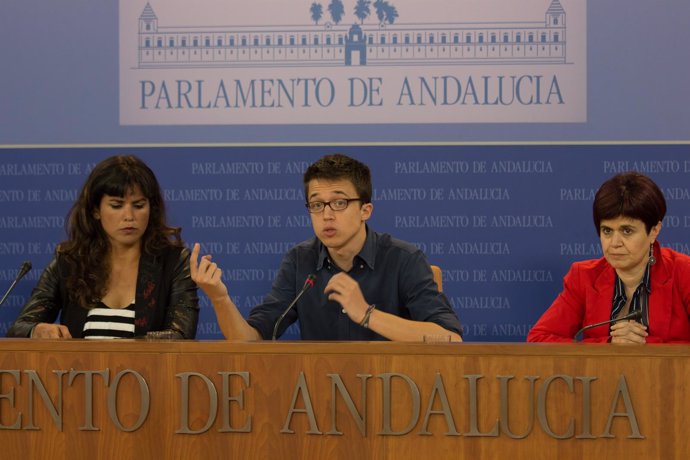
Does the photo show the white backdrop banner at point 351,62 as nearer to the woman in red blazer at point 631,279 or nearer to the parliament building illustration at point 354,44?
the parliament building illustration at point 354,44

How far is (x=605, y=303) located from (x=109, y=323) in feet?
5.24

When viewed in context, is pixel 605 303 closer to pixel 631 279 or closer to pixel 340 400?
pixel 631 279

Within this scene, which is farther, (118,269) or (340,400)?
(118,269)

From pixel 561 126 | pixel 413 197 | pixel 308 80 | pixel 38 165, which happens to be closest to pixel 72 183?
pixel 38 165

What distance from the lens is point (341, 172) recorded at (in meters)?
2.76

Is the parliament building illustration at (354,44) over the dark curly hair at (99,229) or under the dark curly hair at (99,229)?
over

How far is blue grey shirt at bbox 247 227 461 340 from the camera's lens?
281cm

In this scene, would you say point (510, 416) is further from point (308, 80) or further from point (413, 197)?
point (308, 80)

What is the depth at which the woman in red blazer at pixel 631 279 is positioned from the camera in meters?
2.74

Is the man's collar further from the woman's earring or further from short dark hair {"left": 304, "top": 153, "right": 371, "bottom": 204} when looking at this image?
the woman's earring

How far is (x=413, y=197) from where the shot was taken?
3.76 meters

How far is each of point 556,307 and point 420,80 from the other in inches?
49.3

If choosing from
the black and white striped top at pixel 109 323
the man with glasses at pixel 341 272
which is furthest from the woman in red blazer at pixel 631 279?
the black and white striped top at pixel 109 323

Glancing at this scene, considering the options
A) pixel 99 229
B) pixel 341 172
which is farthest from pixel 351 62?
pixel 99 229
